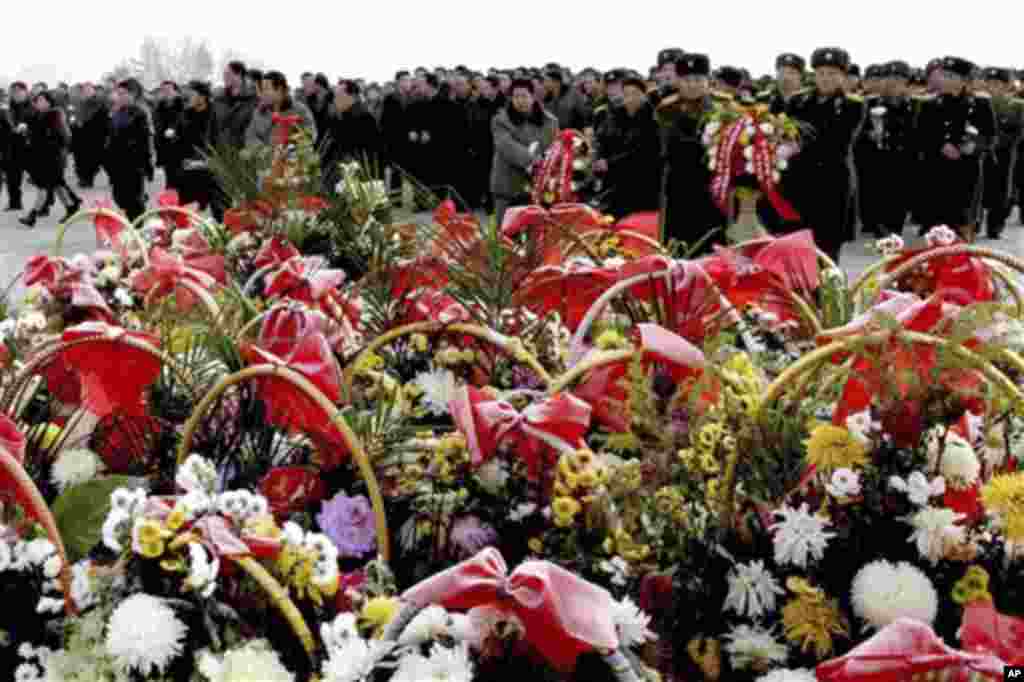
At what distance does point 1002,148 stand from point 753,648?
1138cm

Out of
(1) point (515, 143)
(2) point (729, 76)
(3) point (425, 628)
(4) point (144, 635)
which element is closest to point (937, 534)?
(3) point (425, 628)

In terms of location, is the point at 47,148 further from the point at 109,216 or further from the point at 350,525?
the point at 350,525

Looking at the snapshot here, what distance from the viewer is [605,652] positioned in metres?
1.57

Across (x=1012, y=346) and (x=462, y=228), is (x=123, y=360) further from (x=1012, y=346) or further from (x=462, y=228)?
(x=1012, y=346)

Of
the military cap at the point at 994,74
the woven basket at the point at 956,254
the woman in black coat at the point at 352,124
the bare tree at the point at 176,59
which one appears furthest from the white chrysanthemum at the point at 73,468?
the bare tree at the point at 176,59

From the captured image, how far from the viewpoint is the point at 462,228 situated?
3.67 meters

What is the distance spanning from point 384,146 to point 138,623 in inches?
576

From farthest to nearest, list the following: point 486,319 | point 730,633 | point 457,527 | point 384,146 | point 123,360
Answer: point 384,146 < point 486,319 < point 123,360 < point 457,527 < point 730,633

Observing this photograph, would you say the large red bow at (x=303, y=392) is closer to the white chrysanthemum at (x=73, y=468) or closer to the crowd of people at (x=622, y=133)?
the white chrysanthemum at (x=73, y=468)

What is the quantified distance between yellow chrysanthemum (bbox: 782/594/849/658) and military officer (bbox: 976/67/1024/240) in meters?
10.8

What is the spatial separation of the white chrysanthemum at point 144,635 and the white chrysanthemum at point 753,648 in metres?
0.86

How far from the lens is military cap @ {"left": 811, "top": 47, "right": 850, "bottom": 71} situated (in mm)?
7668

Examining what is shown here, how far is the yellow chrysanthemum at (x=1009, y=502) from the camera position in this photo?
6.79 feet

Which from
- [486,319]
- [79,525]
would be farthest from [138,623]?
[486,319]
